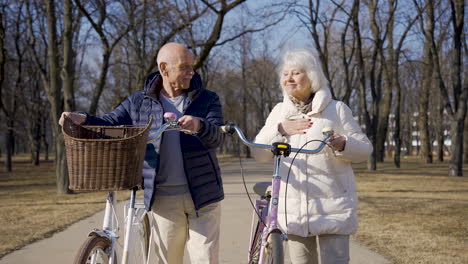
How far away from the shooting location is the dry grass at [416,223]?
6.17 metres

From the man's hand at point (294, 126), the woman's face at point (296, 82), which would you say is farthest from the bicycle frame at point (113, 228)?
the woman's face at point (296, 82)

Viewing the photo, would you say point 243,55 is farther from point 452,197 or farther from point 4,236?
point 4,236

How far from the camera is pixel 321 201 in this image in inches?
130

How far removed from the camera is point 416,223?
328 inches

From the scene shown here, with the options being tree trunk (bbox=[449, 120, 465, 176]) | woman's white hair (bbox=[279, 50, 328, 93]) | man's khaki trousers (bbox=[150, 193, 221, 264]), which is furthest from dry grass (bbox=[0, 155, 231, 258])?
tree trunk (bbox=[449, 120, 465, 176])

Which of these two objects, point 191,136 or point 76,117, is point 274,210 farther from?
point 76,117

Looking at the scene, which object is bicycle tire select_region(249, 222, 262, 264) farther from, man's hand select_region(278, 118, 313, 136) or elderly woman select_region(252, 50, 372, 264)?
man's hand select_region(278, 118, 313, 136)

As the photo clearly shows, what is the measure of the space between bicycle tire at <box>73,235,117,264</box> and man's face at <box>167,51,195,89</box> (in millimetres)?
1205

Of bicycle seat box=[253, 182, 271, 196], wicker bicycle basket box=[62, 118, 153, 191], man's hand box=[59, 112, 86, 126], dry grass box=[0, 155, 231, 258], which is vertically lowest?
dry grass box=[0, 155, 231, 258]

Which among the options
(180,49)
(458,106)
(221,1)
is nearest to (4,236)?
(180,49)

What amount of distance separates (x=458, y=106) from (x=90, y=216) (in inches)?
595

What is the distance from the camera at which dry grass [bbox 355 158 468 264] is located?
20.2 ft

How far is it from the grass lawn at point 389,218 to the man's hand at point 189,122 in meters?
3.56

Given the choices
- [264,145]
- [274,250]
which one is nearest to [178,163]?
[264,145]
